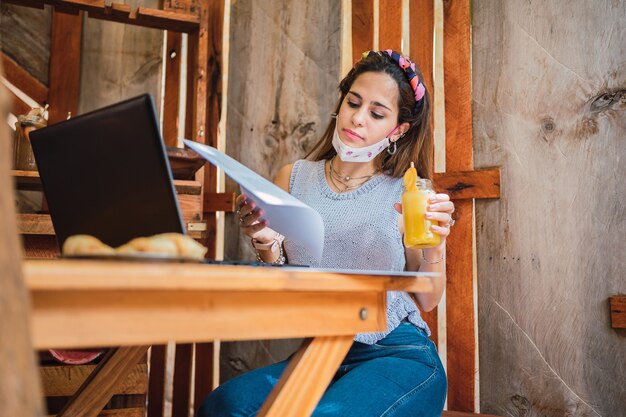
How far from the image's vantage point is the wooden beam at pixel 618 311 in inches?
83.8

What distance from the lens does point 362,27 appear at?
9.26 ft

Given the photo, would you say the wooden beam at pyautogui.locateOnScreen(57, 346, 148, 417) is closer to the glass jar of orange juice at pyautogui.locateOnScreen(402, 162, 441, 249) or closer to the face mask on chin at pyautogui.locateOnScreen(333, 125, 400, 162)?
the glass jar of orange juice at pyautogui.locateOnScreen(402, 162, 441, 249)

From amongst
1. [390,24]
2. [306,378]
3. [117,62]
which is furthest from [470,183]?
[117,62]

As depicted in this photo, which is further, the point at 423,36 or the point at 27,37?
the point at 27,37

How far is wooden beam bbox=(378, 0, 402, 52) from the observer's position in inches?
107

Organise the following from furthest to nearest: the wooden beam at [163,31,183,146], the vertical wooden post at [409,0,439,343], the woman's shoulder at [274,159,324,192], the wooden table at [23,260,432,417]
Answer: the wooden beam at [163,31,183,146] → the vertical wooden post at [409,0,439,343] → the woman's shoulder at [274,159,324,192] → the wooden table at [23,260,432,417]

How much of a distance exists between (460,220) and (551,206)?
13.8 inches

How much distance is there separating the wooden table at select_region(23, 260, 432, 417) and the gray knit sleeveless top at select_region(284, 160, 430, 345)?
0.94m

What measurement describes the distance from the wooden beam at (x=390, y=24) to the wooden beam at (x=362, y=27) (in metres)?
0.05

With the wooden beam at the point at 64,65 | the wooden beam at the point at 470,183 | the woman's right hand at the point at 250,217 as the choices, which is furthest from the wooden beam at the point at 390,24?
the wooden beam at the point at 64,65

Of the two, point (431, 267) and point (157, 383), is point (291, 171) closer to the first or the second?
point (431, 267)

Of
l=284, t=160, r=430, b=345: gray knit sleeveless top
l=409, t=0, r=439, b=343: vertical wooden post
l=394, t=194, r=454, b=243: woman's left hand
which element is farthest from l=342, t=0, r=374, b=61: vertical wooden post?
l=394, t=194, r=454, b=243: woman's left hand

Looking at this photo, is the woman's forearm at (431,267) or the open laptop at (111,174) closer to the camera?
the open laptop at (111,174)

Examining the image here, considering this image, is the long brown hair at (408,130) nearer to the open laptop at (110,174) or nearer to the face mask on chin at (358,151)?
the face mask on chin at (358,151)
